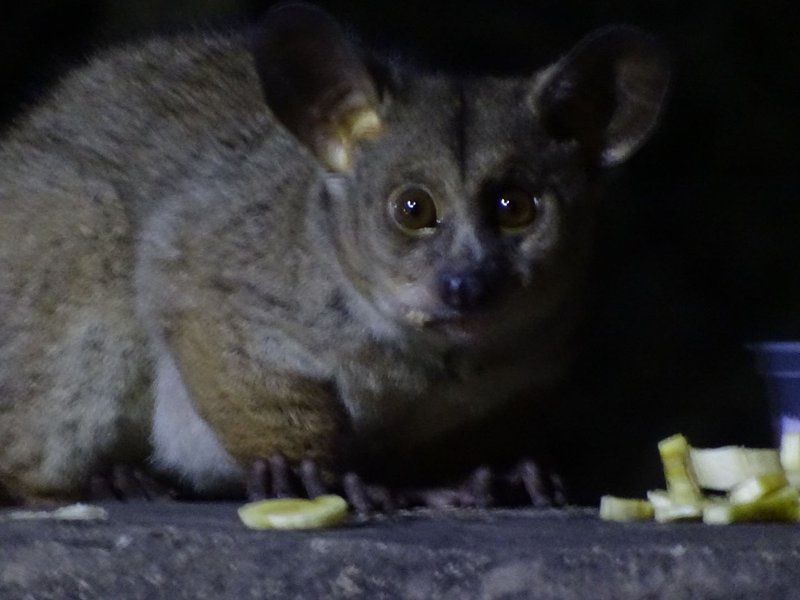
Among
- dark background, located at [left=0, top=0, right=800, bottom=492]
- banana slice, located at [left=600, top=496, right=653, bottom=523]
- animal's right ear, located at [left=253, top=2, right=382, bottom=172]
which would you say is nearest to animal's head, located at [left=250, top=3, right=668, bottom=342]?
animal's right ear, located at [left=253, top=2, right=382, bottom=172]

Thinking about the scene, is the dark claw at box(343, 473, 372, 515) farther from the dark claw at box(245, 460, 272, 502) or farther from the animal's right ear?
the animal's right ear

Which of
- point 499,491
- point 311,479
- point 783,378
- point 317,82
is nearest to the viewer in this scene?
point 311,479

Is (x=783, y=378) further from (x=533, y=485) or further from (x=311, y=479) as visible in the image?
(x=311, y=479)

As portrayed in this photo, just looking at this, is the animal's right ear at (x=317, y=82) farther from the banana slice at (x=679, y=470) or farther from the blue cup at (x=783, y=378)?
the blue cup at (x=783, y=378)

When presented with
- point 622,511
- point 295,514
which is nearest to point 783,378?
point 622,511

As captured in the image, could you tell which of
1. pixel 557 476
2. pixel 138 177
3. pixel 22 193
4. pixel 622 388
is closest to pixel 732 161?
pixel 622 388

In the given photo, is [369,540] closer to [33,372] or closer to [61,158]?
[33,372]
